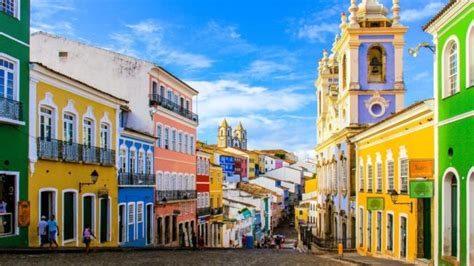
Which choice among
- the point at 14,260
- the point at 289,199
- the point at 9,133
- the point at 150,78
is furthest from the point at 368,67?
the point at 289,199

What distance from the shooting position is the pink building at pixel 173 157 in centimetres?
3422

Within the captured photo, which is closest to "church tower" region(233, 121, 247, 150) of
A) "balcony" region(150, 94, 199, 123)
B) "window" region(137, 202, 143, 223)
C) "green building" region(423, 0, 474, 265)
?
"balcony" region(150, 94, 199, 123)

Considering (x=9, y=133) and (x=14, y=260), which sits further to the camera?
(x=9, y=133)

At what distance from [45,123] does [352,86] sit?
19.7m

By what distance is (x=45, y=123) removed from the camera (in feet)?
69.9

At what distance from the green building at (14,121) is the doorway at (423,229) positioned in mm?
12024

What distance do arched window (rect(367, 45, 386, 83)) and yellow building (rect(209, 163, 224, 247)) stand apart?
15389 millimetres

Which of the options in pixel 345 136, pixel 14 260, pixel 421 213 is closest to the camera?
pixel 14 260

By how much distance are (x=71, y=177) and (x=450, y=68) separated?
13.6m

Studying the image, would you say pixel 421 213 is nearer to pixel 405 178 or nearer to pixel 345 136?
pixel 405 178

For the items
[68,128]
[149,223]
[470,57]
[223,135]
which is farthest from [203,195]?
[223,135]

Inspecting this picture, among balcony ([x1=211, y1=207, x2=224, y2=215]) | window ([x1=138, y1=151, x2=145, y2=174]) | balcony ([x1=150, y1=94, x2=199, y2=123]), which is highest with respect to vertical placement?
balcony ([x1=150, y1=94, x2=199, y2=123])

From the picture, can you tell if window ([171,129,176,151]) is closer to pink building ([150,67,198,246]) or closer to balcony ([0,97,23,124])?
pink building ([150,67,198,246])

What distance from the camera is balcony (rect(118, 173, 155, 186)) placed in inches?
1132
